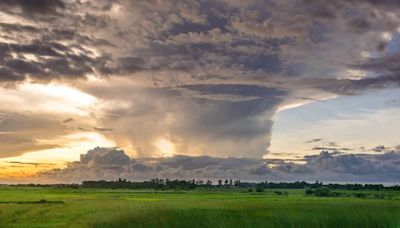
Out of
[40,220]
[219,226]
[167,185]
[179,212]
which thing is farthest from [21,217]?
[167,185]

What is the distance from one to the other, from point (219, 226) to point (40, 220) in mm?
26160

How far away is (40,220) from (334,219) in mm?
25383

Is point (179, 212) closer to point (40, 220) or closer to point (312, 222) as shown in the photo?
point (312, 222)

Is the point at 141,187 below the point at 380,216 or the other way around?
the other way around

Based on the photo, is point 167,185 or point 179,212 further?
point 167,185

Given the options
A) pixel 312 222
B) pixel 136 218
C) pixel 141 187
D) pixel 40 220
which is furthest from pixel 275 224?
pixel 141 187

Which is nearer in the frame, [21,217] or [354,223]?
[354,223]

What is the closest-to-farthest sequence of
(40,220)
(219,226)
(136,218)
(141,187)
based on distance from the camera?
(219,226)
(136,218)
(40,220)
(141,187)

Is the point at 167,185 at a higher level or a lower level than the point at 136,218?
higher

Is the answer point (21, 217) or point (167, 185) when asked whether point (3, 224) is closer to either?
point (21, 217)

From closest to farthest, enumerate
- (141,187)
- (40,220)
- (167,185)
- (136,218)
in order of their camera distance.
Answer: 1. (136,218)
2. (40,220)
3. (167,185)
4. (141,187)

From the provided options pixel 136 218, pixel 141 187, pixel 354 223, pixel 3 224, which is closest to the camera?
pixel 136 218

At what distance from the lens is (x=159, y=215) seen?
13.7m

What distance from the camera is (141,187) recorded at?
153m
